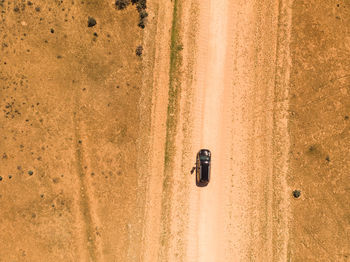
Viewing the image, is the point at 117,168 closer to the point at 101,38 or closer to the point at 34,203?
the point at 34,203

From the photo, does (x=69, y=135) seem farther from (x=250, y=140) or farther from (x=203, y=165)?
(x=250, y=140)

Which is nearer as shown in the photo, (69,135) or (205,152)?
(69,135)

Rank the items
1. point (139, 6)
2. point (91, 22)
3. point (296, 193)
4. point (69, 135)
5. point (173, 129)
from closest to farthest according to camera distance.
Result: point (69, 135), point (91, 22), point (139, 6), point (173, 129), point (296, 193)

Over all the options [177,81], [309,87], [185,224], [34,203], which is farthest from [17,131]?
[309,87]

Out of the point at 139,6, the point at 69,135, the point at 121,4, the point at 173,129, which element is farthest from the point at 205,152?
the point at 121,4

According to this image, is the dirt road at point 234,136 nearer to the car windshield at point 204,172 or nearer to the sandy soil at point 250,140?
the sandy soil at point 250,140

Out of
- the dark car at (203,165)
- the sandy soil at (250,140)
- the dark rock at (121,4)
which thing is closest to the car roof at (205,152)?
the dark car at (203,165)

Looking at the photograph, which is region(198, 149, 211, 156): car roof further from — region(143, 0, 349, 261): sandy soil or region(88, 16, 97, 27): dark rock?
region(88, 16, 97, 27): dark rock
